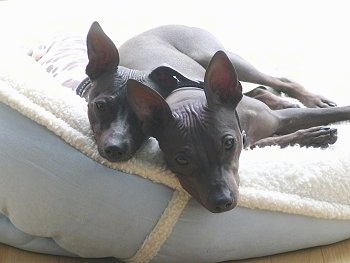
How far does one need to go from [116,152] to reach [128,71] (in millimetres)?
368

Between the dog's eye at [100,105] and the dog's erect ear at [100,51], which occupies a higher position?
the dog's erect ear at [100,51]

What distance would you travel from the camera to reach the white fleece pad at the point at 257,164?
2.04 m

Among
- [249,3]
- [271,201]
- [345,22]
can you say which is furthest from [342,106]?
[249,3]

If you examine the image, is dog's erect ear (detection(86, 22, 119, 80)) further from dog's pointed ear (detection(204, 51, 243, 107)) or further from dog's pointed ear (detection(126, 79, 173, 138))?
dog's pointed ear (detection(204, 51, 243, 107))

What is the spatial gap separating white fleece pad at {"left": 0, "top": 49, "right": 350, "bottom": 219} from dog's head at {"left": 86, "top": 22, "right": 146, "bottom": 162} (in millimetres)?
48

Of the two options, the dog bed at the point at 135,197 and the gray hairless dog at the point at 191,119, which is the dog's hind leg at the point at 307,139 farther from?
the dog bed at the point at 135,197

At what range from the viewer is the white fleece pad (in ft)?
6.68

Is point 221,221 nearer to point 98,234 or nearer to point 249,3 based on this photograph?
point 98,234

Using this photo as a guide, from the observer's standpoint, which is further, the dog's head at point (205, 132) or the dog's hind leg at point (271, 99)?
the dog's hind leg at point (271, 99)

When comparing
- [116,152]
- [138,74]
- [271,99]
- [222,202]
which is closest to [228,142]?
[222,202]

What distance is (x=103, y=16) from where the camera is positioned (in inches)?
135

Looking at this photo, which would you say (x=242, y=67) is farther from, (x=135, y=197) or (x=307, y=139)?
(x=135, y=197)

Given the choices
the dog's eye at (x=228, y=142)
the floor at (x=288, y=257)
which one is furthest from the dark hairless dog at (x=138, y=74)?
the floor at (x=288, y=257)

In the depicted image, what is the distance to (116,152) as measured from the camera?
1935mm
